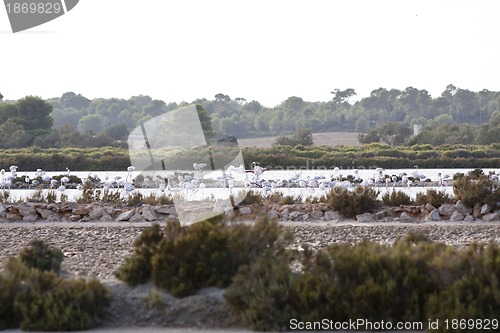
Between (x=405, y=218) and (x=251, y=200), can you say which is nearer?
(x=405, y=218)

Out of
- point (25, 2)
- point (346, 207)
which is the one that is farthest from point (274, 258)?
point (25, 2)

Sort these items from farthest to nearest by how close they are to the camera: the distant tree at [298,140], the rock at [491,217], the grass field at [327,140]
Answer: the grass field at [327,140]
the distant tree at [298,140]
the rock at [491,217]

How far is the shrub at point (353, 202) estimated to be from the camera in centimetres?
1656

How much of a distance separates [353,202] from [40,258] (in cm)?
967

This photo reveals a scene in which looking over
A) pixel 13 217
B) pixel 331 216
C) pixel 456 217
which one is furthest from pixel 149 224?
pixel 456 217

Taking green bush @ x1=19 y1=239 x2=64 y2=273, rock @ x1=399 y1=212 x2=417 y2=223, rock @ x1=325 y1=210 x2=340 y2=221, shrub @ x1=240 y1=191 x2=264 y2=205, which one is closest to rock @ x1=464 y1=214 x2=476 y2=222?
rock @ x1=399 y1=212 x2=417 y2=223

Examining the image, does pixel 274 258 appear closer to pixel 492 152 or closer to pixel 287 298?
pixel 287 298

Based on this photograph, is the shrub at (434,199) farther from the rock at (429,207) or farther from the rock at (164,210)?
the rock at (164,210)

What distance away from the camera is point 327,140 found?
8200cm

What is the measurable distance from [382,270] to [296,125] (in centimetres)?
8275

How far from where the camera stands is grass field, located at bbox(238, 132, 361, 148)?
78.4 metres

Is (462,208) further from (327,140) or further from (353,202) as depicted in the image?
(327,140)

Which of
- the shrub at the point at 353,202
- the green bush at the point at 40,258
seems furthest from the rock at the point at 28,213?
the green bush at the point at 40,258

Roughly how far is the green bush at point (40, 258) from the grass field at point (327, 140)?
6946 centimetres
